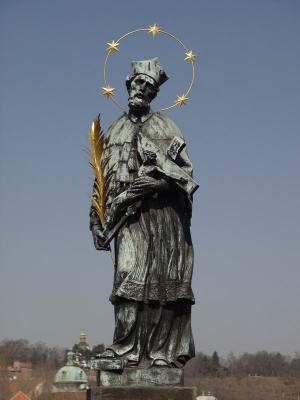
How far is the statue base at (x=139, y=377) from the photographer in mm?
11070

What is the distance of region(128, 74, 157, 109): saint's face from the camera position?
12281mm

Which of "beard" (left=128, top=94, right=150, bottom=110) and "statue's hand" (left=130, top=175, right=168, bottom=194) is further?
"beard" (left=128, top=94, right=150, bottom=110)

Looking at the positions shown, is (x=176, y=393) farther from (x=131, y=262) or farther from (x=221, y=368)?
(x=221, y=368)

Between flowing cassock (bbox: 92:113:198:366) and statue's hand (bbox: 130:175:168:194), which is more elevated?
statue's hand (bbox: 130:175:168:194)

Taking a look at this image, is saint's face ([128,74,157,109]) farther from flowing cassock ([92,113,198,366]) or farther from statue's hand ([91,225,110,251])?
statue's hand ([91,225,110,251])

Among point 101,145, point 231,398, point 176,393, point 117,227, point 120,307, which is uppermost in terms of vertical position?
point 231,398

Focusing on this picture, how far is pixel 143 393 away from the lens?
10.9m

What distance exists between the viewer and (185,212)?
12.0 meters

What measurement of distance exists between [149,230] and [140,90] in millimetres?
1851

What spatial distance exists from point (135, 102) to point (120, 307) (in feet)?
8.75

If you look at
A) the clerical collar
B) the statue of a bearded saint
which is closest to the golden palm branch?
the statue of a bearded saint

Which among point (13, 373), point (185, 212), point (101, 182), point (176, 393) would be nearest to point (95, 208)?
point (101, 182)

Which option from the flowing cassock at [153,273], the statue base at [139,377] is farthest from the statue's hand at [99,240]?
the statue base at [139,377]

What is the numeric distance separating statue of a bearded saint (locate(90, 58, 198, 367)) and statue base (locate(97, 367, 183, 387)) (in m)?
0.13
